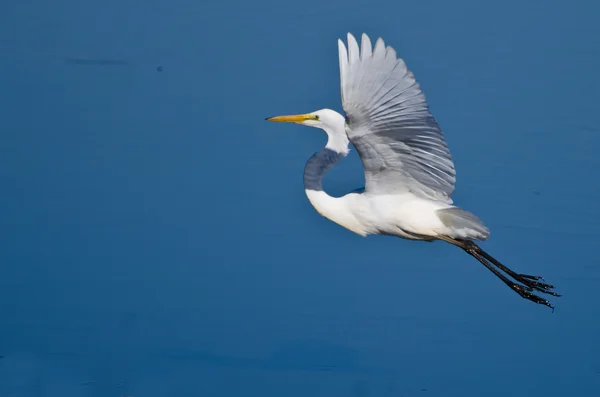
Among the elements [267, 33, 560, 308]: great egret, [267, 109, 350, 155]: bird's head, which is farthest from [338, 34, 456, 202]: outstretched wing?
[267, 109, 350, 155]: bird's head

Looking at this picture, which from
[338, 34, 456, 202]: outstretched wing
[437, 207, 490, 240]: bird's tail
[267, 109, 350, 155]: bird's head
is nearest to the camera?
[338, 34, 456, 202]: outstretched wing

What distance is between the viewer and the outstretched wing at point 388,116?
3471 millimetres

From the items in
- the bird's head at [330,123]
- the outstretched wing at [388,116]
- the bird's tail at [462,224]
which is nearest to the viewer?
the outstretched wing at [388,116]

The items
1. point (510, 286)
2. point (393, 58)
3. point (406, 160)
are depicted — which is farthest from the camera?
point (510, 286)

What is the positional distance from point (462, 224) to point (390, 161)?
31cm

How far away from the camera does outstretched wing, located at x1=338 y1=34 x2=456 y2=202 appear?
3471mm

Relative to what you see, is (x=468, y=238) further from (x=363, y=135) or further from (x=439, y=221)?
(x=363, y=135)

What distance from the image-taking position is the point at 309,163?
3895 millimetres

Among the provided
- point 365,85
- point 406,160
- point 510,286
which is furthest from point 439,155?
point 510,286

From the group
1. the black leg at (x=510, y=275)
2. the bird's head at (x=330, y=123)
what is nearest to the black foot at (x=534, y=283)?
the black leg at (x=510, y=275)

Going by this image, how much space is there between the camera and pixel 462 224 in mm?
3807

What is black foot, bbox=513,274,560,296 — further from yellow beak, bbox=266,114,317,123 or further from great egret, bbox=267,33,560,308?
yellow beak, bbox=266,114,317,123

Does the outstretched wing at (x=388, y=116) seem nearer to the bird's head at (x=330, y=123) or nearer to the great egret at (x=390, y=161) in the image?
the great egret at (x=390, y=161)

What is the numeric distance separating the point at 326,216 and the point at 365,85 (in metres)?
0.66
